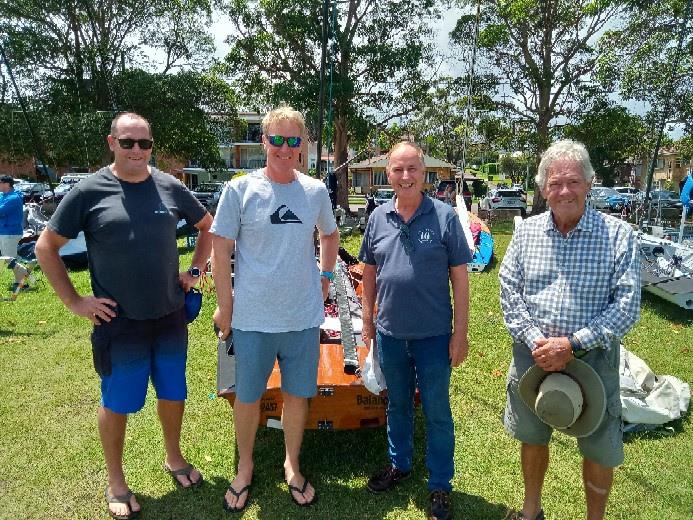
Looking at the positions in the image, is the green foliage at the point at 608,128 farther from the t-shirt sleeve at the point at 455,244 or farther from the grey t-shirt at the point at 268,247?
the grey t-shirt at the point at 268,247

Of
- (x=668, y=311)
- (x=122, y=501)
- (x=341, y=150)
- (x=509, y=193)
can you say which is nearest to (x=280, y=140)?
(x=122, y=501)

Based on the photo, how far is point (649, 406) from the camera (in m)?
4.11

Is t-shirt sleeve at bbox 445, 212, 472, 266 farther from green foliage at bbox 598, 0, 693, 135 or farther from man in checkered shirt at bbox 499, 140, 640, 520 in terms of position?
green foliage at bbox 598, 0, 693, 135

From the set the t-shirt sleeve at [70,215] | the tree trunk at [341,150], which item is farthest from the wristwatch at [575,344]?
the tree trunk at [341,150]

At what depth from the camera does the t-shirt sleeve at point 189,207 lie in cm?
308

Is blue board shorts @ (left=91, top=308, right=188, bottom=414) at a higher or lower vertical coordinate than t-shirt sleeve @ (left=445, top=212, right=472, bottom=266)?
lower

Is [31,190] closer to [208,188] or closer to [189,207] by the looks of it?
[208,188]

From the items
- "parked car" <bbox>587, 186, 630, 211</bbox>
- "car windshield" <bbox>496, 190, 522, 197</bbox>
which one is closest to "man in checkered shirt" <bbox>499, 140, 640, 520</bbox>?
"car windshield" <bbox>496, 190, 522, 197</bbox>

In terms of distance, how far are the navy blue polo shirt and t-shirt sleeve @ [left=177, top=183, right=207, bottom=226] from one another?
1.05 m

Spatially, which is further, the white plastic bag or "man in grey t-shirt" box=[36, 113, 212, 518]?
the white plastic bag

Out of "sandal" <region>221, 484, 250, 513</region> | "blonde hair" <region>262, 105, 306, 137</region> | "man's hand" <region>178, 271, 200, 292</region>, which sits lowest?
"sandal" <region>221, 484, 250, 513</region>

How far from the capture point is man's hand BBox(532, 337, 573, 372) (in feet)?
8.02

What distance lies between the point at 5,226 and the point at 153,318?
710cm

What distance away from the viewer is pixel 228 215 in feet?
9.23
